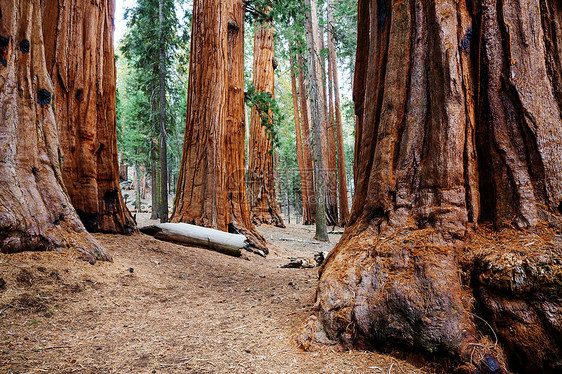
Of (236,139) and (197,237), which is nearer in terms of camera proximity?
(197,237)

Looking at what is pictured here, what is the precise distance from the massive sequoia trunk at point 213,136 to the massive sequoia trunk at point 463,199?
13.8 feet

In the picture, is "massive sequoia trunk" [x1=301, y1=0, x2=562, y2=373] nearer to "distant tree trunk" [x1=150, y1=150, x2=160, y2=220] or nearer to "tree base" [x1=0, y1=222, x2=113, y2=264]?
"tree base" [x1=0, y1=222, x2=113, y2=264]

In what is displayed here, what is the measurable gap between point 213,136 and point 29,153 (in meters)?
3.62

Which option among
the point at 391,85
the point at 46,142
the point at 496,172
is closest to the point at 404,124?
the point at 391,85

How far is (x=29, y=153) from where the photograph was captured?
297 centimetres

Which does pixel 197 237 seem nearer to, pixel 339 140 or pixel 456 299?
pixel 456 299

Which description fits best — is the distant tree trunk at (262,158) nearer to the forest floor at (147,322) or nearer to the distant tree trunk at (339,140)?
the distant tree trunk at (339,140)

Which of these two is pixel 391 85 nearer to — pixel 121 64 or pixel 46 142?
pixel 46 142

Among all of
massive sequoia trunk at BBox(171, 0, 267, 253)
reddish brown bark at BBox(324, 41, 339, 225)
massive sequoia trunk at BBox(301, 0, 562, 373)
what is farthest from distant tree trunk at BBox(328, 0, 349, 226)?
A: massive sequoia trunk at BBox(301, 0, 562, 373)

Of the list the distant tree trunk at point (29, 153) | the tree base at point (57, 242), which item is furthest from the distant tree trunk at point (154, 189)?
the tree base at point (57, 242)

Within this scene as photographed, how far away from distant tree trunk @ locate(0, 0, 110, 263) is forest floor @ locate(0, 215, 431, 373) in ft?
0.73

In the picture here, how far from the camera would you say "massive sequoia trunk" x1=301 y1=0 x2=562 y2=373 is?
169 centimetres

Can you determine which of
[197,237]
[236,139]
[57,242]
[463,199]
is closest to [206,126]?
[236,139]

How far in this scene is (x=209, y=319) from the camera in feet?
8.45
